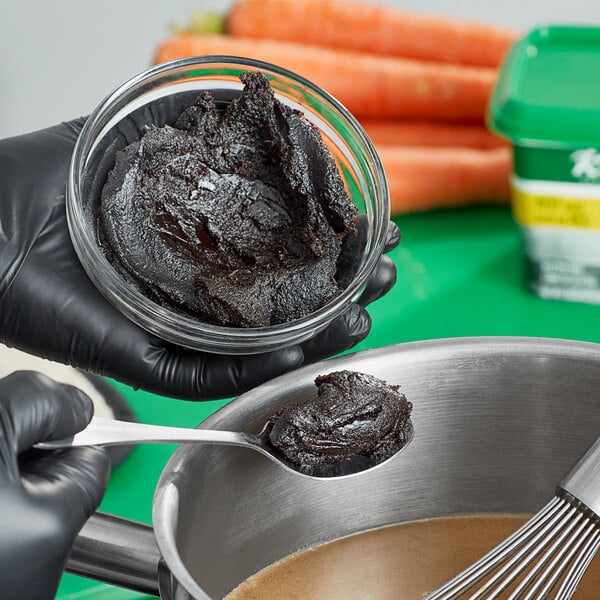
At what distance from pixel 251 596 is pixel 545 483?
0.98ft

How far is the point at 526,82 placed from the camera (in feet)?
4.59

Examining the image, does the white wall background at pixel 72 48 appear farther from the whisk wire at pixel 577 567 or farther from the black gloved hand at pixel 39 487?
the whisk wire at pixel 577 567

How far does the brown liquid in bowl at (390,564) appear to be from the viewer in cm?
83

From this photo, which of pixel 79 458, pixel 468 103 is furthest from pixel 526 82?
pixel 79 458

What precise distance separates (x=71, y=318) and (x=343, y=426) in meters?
0.29

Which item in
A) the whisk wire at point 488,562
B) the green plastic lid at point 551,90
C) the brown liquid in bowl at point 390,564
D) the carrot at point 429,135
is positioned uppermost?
the green plastic lid at point 551,90

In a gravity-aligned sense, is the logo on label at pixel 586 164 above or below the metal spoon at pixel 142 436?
below

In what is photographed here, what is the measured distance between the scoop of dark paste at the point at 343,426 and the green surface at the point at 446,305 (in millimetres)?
376

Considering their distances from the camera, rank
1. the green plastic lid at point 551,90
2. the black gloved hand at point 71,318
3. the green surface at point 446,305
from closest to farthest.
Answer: the black gloved hand at point 71,318
the green surface at point 446,305
the green plastic lid at point 551,90

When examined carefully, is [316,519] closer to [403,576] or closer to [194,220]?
[403,576]

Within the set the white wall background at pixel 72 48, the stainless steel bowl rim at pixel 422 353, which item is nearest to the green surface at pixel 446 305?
the stainless steel bowl rim at pixel 422 353

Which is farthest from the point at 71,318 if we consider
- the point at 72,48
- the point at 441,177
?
the point at 72,48

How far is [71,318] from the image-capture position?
890mm

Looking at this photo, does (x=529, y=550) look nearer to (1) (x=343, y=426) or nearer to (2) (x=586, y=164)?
(1) (x=343, y=426)
